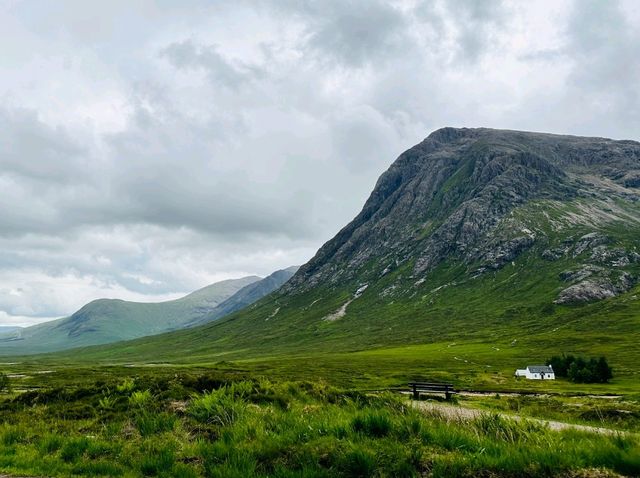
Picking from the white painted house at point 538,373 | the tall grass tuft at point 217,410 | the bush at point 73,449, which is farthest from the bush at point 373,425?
the white painted house at point 538,373

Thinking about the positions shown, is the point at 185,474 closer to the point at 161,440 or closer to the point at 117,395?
the point at 161,440

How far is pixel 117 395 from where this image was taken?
21.8m

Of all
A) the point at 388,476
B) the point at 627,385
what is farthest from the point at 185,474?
the point at 627,385

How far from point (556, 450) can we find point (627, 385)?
100 metres

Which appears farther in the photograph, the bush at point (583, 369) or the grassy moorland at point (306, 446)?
the bush at point (583, 369)

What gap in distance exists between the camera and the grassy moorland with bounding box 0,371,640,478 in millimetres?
9055

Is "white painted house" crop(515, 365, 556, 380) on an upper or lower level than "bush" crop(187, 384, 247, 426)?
lower

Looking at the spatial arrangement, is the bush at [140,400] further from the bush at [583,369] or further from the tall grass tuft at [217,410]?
the bush at [583,369]

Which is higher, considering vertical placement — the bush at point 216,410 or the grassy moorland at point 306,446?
the bush at point 216,410

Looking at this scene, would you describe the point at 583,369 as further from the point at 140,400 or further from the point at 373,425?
the point at 373,425

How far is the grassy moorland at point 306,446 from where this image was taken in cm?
905

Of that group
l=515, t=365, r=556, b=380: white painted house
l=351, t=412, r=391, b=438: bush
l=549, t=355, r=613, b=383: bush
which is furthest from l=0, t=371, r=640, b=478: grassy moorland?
l=515, t=365, r=556, b=380: white painted house

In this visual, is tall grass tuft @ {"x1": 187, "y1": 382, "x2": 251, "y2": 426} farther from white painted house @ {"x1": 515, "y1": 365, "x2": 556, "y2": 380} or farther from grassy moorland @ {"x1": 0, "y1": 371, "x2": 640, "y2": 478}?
white painted house @ {"x1": 515, "y1": 365, "x2": 556, "y2": 380}

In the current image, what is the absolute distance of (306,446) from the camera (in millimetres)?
10531
